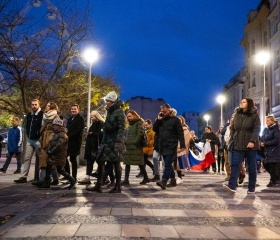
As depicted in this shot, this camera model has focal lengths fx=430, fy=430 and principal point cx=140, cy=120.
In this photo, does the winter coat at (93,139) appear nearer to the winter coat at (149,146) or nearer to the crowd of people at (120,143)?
the crowd of people at (120,143)

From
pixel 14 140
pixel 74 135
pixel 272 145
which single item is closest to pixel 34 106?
pixel 74 135

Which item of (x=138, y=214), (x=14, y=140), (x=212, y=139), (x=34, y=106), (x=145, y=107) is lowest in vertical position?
(x=138, y=214)

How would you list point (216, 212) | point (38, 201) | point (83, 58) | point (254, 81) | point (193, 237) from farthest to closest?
point (254, 81) < point (83, 58) < point (38, 201) < point (216, 212) < point (193, 237)

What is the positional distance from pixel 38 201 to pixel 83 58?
12.6 m

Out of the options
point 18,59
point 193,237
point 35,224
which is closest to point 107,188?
point 35,224

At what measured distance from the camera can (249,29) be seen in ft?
147

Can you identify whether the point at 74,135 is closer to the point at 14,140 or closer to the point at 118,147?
the point at 118,147

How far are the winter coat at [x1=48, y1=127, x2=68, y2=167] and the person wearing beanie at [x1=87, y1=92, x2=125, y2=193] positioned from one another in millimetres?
983

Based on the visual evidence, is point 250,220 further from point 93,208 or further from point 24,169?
point 24,169

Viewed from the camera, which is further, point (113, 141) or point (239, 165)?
point (239, 165)

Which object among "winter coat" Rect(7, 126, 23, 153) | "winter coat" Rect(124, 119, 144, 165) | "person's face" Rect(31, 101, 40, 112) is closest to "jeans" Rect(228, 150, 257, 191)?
"winter coat" Rect(124, 119, 144, 165)

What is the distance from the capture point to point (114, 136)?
8828mm

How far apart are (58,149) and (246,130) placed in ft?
13.1

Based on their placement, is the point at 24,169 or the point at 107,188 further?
the point at 24,169
